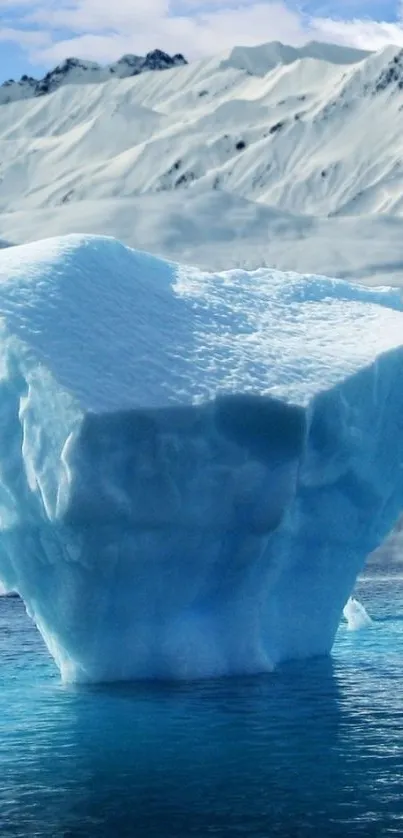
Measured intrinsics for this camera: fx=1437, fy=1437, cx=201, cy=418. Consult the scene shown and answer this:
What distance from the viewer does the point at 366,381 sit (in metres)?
14.9

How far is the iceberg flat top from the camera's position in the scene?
524 inches

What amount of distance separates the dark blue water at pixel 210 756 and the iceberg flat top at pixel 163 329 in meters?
2.78

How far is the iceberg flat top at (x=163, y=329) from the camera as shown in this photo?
43.7 ft

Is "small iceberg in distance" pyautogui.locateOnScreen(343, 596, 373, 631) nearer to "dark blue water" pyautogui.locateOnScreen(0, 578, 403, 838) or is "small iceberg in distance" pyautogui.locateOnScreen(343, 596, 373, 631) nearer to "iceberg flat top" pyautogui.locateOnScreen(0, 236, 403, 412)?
"dark blue water" pyautogui.locateOnScreen(0, 578, 403, 838)

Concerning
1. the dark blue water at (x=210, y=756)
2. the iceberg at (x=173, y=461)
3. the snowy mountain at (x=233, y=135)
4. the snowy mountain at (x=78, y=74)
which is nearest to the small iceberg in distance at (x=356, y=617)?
the dark blue water at (x=210, y=756)

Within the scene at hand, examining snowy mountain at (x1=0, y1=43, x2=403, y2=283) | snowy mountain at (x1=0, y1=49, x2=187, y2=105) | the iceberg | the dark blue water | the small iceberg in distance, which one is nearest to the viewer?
the dark blue water

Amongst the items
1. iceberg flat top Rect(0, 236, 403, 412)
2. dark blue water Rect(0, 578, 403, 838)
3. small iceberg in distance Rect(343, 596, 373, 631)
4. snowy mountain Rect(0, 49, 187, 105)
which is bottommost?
snowy mountain Rect(0, 49, 187, 105)

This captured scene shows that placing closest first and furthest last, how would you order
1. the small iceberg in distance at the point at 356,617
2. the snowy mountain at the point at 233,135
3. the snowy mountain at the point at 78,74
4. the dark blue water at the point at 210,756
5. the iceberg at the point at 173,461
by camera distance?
1. the dark blue water at the point at 210,756
2. the iceberg at the point at 173,461
3. the small iceberg in distance at the point at 356,617
4. the snowy mountain at the point at 233,135
5. the snowy mountain at the point at 78,74

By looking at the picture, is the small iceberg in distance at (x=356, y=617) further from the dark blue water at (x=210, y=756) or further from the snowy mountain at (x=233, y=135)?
the snowy mountain at (x=233, y=135)

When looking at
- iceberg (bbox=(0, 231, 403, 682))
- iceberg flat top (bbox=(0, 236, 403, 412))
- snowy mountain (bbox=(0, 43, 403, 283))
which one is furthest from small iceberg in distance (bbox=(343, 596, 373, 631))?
snowy mountain (bbox=(0, 43, 403, 283))

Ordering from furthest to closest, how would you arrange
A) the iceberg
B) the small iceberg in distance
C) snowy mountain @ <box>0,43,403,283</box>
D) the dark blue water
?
snowy mountain @ <box>0,43,403,283</box> → the small iceberg in distance → the iceberg → the dark blue water

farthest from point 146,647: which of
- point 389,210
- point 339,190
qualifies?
point 339,190

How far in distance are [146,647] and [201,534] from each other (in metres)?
Result: 1.27

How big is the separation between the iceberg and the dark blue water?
0.59 m
